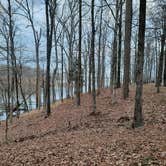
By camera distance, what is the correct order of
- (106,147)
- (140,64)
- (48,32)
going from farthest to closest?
(48,32) < (140,64) < (106,147)

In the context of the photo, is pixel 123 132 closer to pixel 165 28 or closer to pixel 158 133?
pixel 158 133

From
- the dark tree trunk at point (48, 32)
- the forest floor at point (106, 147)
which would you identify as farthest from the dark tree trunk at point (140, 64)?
the dark tree trunk at point (48, 32)

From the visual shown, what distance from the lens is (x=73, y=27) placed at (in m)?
34.8

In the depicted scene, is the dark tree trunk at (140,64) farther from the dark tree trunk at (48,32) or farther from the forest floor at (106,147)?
the dark tree trunk at (48,32)

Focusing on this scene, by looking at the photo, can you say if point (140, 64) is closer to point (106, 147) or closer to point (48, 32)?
point (106, 147)

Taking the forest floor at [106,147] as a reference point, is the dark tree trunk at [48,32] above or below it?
above

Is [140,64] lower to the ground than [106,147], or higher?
higher

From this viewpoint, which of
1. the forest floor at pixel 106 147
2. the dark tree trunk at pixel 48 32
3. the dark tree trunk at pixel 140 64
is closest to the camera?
the forest floor at pixel 106 147

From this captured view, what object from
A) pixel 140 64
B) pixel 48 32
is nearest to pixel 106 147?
pixel 140 64

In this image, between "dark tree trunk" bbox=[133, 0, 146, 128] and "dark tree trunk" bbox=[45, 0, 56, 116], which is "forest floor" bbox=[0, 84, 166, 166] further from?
"dark tree trunk" bbox=[45, 0, 56, 116]

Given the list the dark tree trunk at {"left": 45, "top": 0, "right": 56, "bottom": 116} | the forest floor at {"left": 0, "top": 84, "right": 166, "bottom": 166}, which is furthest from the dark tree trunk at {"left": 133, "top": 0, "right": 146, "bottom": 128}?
the dark tree trunk at {"left": 45, "top": 0, "right": 56, "bottom": 116}

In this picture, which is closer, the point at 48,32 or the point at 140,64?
the point at 140,64

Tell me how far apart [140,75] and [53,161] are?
174 inches

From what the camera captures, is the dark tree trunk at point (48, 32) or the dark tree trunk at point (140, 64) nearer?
the dark tree trunk at point (140, 64)
